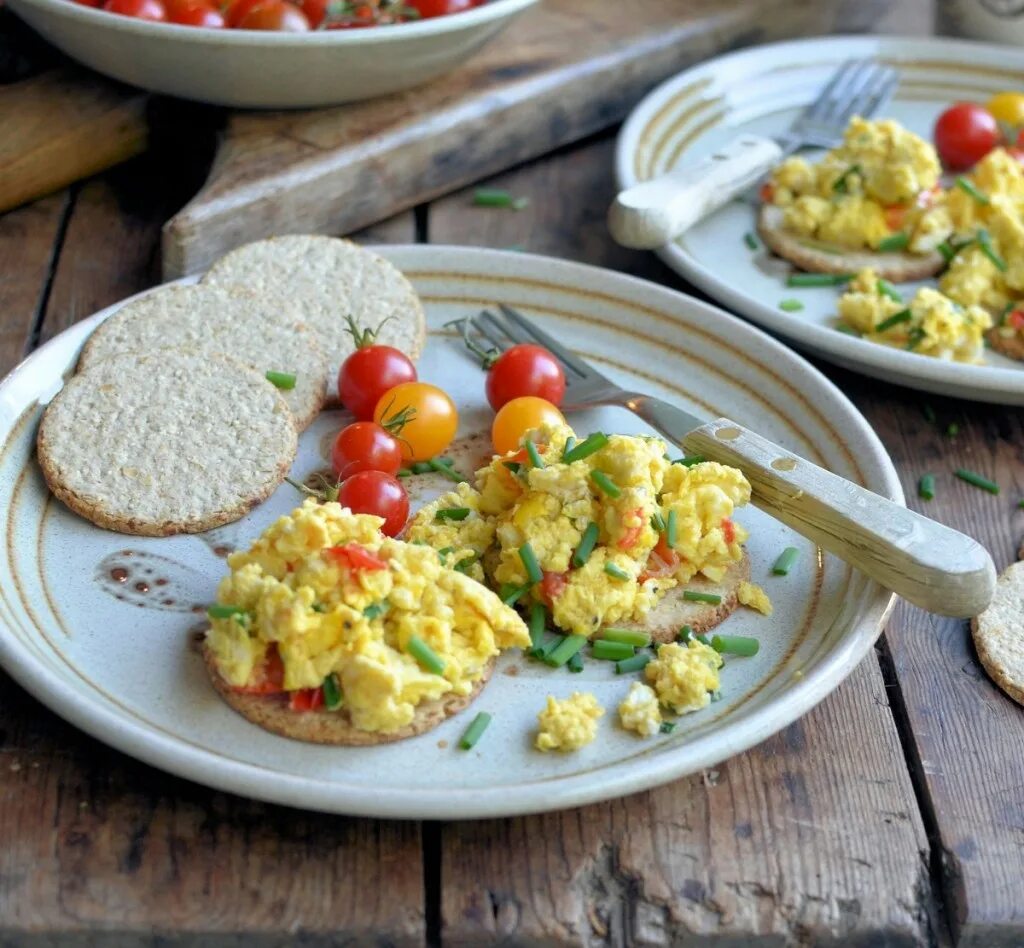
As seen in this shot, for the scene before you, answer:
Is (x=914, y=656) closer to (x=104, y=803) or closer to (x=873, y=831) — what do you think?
(x=873, y=831)

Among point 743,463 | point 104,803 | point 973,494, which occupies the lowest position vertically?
point 973,494

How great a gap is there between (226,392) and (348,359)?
11.8 inches

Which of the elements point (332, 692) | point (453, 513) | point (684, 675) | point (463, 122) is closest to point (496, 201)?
point (463, 122)

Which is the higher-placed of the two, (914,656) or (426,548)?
(426,548)

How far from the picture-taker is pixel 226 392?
9.45 ft

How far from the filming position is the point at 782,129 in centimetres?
437

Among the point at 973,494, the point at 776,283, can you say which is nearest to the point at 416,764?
the point at 973,494

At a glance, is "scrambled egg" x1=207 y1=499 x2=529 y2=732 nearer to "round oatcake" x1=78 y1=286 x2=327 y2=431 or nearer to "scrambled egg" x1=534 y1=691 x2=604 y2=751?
"scrambled egg" x1=534 y1=691 x2=604 y2=751

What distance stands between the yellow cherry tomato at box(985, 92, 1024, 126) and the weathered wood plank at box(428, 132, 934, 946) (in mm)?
2590

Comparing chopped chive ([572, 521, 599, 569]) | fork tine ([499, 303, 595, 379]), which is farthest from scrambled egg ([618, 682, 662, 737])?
fork tine ([499, 303, 595, 379])

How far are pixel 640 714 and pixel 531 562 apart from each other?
0.33 meters

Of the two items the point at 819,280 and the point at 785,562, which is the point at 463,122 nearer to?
the point at 819,280

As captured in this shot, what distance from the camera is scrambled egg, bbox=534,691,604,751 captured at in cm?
219

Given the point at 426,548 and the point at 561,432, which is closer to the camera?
the point at 426,548
